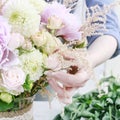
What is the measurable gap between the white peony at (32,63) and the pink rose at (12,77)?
2 cm

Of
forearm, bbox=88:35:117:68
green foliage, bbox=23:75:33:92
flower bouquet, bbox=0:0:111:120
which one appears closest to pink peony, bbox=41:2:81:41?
flower bouquet, bbox=0:0:111:120

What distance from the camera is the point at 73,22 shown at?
2.38 feet

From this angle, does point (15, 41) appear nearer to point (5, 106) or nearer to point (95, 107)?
point (5, 106)

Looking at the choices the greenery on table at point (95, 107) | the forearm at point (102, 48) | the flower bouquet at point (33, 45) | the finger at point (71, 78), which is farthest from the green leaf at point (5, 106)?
the forearm at point (102, 48)

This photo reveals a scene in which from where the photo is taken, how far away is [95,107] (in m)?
0.94

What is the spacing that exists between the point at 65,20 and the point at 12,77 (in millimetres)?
153

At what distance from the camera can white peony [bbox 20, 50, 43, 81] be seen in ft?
2.28

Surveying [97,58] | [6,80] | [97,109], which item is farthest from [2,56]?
[97,58]

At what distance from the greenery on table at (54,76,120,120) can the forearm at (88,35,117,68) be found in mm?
207

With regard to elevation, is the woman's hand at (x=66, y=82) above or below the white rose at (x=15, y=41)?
below

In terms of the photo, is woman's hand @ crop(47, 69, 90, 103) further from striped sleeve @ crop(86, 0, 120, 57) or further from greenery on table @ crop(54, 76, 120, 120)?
striped sleeve @ crop(86, 0, 120, 57)

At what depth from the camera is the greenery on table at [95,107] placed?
0.91 metres

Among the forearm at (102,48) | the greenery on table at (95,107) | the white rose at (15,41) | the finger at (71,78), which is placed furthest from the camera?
the forearm at (102,48)

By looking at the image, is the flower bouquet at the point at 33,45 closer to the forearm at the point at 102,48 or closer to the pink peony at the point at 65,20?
the pink peony at the point at 65,20
